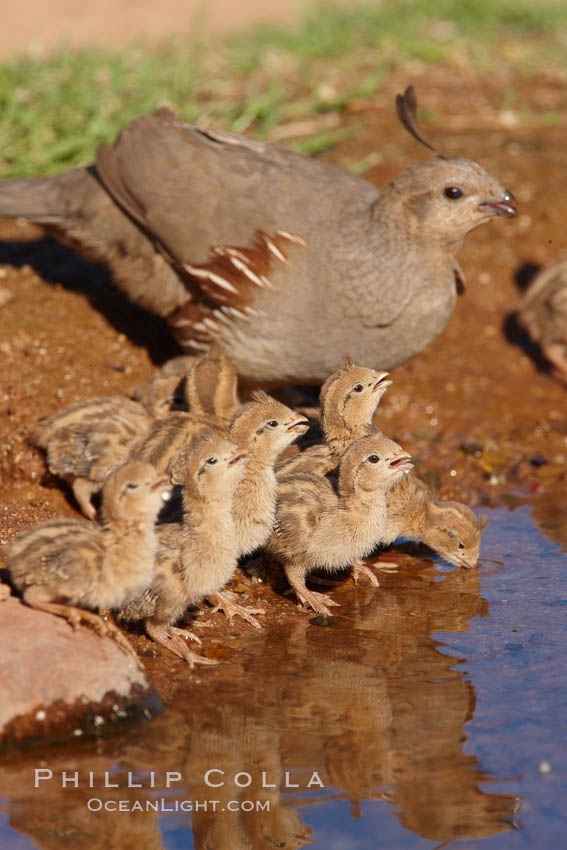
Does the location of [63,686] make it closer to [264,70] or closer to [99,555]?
[99,555]

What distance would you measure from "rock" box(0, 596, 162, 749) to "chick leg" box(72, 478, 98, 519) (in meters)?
2.05

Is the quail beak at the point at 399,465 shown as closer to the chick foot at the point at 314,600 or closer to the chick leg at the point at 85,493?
the chick foot at the point at 314,600

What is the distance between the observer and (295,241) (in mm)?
7875

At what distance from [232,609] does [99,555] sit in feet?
3.49

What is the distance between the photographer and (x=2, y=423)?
8.09 m

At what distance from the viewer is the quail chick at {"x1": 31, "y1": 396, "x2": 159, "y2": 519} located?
735cm

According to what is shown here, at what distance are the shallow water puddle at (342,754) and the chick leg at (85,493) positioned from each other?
171cm

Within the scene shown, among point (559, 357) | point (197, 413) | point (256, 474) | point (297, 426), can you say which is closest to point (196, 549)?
point (256, 474)

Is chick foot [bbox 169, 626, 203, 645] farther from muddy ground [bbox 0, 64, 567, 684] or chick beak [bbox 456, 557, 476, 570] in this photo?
chick beak [bbox 456, 557, 476, 570]

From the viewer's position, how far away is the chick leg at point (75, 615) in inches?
218

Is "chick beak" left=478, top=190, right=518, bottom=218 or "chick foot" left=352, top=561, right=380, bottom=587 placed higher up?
"chick beak" left=478, top=190, right=518, bottom=218

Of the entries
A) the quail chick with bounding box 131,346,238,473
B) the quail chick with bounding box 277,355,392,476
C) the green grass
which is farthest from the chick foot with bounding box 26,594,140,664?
the green grass

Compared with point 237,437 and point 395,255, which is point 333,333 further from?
point 237,437

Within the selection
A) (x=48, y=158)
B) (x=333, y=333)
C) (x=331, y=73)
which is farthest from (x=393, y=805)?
(x=331, y=73)
